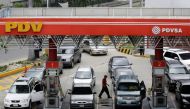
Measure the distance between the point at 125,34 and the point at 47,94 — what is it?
5.42 m

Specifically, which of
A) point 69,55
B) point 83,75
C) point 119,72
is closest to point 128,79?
point 119,72

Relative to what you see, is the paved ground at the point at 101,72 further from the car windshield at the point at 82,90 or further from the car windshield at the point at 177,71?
the car windshield at the point at 177,71

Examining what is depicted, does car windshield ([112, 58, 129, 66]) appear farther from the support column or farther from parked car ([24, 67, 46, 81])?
the support column

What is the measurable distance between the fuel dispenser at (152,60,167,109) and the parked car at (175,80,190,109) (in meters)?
0.99

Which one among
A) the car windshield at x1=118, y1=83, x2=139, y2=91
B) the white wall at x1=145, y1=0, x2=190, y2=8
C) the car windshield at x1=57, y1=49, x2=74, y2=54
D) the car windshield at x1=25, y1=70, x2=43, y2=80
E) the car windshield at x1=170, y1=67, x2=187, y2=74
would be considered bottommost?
the car windshield at x1=118, y1=83, x2=139, y2=91

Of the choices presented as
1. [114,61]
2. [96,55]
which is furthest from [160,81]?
[96,55]

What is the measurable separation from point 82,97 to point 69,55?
48.1 feet

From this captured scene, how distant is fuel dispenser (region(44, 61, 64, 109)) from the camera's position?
86.3ft

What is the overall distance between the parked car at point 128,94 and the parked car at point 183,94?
2077 mm

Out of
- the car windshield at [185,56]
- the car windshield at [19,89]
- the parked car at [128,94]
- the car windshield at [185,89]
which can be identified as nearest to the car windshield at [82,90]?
the parked car at [128,94]

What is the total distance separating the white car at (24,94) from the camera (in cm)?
2705

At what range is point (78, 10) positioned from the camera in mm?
28688

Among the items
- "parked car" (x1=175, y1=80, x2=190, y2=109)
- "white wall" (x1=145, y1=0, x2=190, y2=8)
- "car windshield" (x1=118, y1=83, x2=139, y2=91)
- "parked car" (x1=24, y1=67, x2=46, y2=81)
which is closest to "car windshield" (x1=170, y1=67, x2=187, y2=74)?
"parked car" (x1=175, y1=80, x2=190, y2=109)

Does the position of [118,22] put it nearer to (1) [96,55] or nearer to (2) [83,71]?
(2) [83,71]
